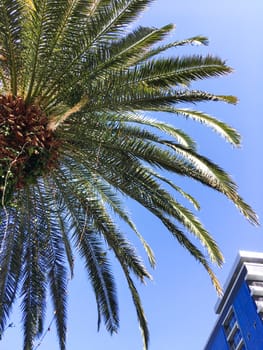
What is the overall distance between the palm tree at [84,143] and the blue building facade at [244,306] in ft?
64.4

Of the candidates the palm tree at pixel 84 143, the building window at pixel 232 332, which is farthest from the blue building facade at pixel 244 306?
the palm tree at pixel 84 143

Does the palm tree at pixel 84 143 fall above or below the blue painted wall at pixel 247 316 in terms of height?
below

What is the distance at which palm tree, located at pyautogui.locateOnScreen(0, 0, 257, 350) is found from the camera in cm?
604

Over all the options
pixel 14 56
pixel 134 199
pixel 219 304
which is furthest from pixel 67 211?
pixel 219 304

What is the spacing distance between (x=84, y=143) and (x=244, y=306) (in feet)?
85.2

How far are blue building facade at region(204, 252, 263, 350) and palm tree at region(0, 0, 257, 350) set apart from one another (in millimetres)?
19626

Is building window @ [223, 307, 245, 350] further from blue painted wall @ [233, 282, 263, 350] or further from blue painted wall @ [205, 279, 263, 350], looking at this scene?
blue painted wall @ [233, 282, 263, 350]

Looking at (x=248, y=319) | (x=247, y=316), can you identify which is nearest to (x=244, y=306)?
(x=247, y=316)

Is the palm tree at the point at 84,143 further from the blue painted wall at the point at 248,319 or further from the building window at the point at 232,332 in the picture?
the building window at the point at 232,332

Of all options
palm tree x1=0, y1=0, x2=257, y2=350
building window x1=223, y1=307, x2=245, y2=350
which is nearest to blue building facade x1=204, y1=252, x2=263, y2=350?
building window x1=223, y1=307, x2=245, y2=350

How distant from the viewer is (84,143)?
22.2ft

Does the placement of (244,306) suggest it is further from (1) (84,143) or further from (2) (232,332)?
(1) (84,143)

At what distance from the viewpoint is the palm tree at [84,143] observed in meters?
6.04

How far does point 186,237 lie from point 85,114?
10.5 ft
